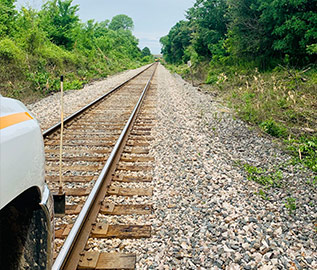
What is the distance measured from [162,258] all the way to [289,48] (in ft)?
37.9

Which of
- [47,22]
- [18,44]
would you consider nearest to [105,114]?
[18,44]

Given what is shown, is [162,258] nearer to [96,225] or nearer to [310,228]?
[96,225]

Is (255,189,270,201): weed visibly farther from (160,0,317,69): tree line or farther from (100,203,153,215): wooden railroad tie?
(160,0,317,69): tree line

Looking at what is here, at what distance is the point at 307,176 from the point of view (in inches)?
185

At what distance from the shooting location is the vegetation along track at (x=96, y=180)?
2713mm

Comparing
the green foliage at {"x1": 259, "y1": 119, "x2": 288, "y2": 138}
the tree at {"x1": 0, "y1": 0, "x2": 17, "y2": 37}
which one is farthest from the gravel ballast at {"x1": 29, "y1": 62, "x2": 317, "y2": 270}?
the tree at {"x1": 0, "y1": 0, "x2": 17, "y2": 37}

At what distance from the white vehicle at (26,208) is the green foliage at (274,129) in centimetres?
617

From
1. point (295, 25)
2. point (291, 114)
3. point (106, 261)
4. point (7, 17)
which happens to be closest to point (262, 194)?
point (106, 261)

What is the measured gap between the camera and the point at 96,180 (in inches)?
157

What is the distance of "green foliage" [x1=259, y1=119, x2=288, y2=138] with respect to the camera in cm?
690

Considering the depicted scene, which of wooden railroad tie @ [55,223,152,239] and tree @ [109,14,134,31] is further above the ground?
tree @ [109,14,134,31]

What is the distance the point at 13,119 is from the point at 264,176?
160 inches

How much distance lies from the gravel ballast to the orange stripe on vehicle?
1735 mm

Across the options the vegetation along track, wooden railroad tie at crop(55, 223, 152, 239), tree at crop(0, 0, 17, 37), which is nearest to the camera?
the vegetation along track
